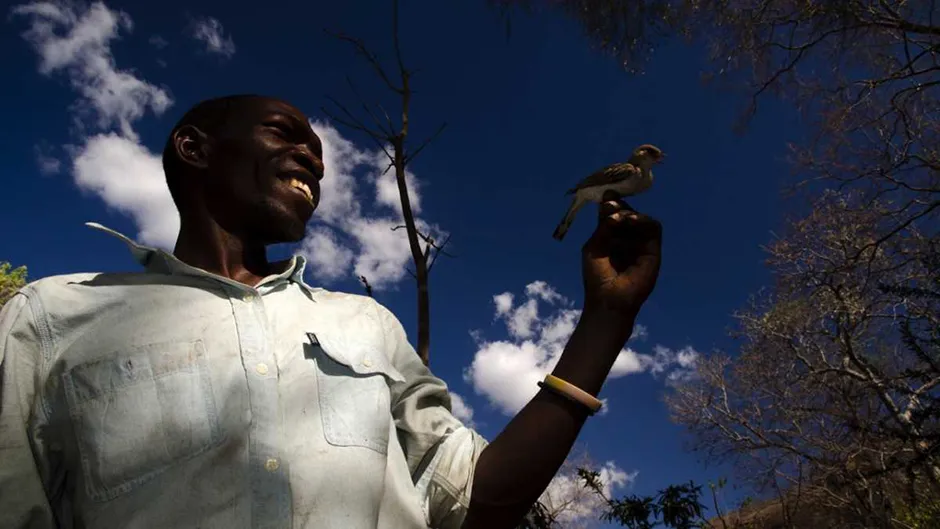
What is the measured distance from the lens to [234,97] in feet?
6.80

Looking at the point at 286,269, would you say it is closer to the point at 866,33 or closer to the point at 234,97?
the point at 234,97

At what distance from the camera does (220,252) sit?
1.81m

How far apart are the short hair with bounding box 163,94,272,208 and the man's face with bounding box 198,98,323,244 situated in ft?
0.08

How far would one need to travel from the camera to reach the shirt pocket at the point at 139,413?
1.25m

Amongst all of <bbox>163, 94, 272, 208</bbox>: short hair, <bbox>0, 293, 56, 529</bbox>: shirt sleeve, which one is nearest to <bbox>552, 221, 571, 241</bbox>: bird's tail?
<bbox>163, 94, 272, 208</bbox>: short hair

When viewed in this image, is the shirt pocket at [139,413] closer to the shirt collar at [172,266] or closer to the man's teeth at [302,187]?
the shirt collar at [172,266]

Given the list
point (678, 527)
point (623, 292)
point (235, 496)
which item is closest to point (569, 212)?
point (623, 292)

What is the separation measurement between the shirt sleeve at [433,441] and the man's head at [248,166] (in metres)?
0.47

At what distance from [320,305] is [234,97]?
0.83 metres

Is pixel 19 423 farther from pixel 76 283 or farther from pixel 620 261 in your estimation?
pixel 620 261

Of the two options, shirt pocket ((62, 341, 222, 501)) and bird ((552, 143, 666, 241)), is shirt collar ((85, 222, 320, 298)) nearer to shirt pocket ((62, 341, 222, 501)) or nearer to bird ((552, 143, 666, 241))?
shirt pocket ((62, 341, 222, 501))

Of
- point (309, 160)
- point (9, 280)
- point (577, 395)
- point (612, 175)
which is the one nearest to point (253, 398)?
point (577, 395)

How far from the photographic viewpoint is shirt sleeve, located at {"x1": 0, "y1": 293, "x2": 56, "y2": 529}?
4.02 feet

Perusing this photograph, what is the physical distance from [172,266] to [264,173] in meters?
0.41
